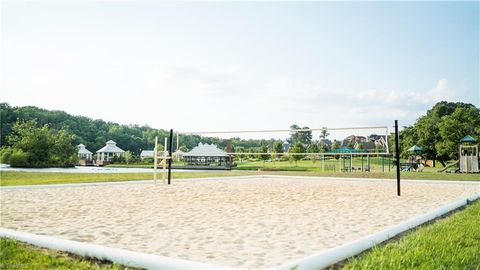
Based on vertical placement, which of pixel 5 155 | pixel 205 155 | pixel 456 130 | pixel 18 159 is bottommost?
pixel 18 159

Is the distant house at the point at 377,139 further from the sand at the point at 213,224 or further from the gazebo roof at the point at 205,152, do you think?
the gazebo roof at the point at 205,152

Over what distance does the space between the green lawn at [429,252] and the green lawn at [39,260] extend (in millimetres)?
1557

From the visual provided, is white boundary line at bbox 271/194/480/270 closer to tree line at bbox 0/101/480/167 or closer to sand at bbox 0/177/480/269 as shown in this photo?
sand at bbox 0/177/480/269

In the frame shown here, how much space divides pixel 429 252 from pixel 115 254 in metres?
2.05

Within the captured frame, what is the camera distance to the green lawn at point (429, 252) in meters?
2.20

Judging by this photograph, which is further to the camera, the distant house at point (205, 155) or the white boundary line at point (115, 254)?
the distant house at point (205, 155)

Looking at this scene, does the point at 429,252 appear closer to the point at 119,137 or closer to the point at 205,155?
the point at 205,155

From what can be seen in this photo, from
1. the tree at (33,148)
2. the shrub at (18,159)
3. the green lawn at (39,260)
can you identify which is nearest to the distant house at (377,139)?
the green lawn at (39,260)

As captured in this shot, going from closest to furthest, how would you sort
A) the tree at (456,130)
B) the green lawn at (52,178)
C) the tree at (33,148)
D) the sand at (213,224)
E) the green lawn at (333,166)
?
the sand at (213,224), the green lawn at (52,178), the tree at (33,148), the green lawn at (333,166), the tree at (456,130)

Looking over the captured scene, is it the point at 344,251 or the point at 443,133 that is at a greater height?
the point at 443,133

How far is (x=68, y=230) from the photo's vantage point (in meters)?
3.26

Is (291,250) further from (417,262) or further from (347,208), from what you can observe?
(347,208)

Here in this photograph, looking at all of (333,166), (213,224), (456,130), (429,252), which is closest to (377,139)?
(333,166)

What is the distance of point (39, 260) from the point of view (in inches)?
92.1
